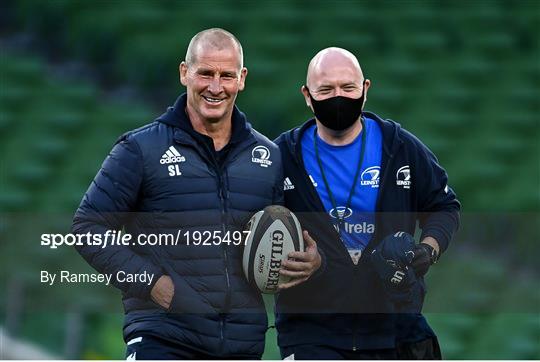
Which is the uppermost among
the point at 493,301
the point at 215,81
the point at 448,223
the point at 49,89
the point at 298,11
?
the point at 298,11

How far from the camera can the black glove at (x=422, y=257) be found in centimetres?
363

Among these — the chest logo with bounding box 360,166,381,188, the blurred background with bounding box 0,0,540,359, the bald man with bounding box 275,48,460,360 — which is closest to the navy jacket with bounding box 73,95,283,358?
the bald man with bounding box 275,48,460,360

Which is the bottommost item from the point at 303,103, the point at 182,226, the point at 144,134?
the point at 182,226

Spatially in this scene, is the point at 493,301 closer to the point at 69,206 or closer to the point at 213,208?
the point at 69,206

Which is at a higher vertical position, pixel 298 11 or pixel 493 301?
pixel 298 11

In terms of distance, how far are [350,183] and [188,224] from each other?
2.07ft

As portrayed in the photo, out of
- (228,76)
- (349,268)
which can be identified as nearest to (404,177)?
(349,268)

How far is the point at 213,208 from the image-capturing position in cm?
334

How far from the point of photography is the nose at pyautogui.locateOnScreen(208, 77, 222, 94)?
3.37 meters

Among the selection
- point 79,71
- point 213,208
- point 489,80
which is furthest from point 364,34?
point 213,208

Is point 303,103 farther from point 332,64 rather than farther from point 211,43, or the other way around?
point 211,43

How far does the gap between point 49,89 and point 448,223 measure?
4.52 metres

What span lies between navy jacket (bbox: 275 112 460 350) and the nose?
18.8 inches

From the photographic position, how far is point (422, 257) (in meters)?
3.64
